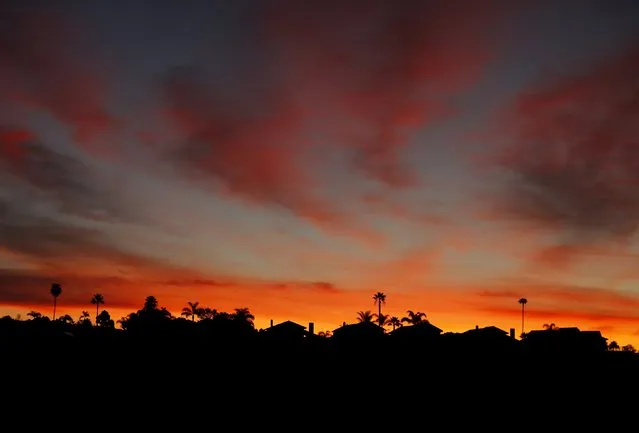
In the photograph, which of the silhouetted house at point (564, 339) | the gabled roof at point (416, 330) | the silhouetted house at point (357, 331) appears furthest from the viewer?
the silhouetted house at point (564, 339)

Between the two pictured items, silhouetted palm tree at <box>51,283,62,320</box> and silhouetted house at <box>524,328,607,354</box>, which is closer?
silhouetted house at <box>524,328,607,354</box>

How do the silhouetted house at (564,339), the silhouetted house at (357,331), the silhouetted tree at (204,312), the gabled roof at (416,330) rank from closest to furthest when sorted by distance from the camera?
the gabled roof at (416,330), the silhouetted house at (357,331), the silhouetted house at (564,339), the silhouetted tree at (204,312)

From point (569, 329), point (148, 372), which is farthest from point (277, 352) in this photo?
point (569, 329)

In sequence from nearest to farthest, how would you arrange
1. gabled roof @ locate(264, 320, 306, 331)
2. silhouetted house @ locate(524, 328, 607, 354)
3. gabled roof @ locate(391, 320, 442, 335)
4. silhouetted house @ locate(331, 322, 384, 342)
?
gabled roof @ locate(391, 320, 442, 335)
silhouetted house @ locate(331, 322, 384, 342)
silhouetted house @ locate(524, 328, 607, 354)
gabled roof @ locate(264, 320, 306, 331)

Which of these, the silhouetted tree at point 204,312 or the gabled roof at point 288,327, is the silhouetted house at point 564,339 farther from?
the silhouetted tree at point 204,312

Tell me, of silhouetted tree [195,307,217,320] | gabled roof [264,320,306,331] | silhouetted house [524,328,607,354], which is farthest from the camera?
silhouetted tree [195,307,217,320]

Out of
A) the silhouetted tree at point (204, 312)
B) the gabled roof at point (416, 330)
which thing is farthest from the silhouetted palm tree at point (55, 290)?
the gabled roof at point (416, 330)

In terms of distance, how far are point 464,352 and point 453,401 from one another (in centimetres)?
379

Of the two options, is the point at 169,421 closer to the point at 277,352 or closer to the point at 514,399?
the point at 277,352

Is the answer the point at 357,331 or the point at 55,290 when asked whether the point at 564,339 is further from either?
the point at 55,290

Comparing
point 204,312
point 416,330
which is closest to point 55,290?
point 204,312

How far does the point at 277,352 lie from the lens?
1572 inches

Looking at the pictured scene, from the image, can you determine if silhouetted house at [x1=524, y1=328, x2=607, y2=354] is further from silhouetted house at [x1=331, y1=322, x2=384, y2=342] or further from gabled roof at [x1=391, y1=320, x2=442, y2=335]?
silhouetted house at [x1=331, y1=322, x2=384, y2=342]

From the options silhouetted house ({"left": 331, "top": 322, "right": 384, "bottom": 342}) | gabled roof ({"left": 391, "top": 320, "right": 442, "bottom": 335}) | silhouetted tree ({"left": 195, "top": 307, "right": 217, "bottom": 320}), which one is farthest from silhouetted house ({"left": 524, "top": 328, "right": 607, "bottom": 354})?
silhouetted tree ({"left": 195, "top": 307, "right": 217, "bottom": 320})
